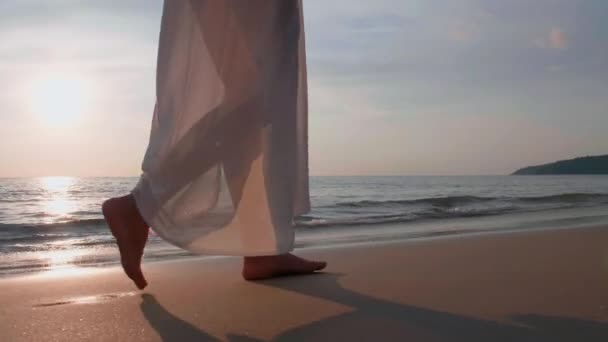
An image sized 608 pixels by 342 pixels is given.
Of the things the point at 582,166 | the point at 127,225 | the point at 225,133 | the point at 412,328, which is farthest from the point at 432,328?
the point at 582,166

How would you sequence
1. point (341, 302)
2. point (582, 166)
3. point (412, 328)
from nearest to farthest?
1. point (412, 328)
2. point (341, 302)
3. point (582, 166)

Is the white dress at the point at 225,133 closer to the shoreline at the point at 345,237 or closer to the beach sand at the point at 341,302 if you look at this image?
the beach sand at the point at 341,302

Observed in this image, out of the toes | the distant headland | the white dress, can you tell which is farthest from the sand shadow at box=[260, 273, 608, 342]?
the distant headland

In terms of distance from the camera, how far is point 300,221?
6527mm

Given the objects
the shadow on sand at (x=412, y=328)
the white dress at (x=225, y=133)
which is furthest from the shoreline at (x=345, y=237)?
the shadow on sand at (x=412, y=328)

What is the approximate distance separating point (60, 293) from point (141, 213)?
2.37 feet

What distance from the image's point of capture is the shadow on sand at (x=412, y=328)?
1576 mm

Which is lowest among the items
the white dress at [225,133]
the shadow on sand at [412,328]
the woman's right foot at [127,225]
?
the shadow on sand at [412,328]

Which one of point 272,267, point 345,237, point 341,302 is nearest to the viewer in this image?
point 341,302

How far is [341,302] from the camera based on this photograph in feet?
6.65

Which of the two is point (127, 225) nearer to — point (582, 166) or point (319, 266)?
point (319, 266)

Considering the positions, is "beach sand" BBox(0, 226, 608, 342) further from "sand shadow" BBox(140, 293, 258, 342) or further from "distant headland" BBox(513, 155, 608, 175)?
"distant headland" BBox(513, 155, 608, 175)

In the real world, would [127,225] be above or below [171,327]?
above

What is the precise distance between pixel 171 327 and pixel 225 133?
2.09ft
